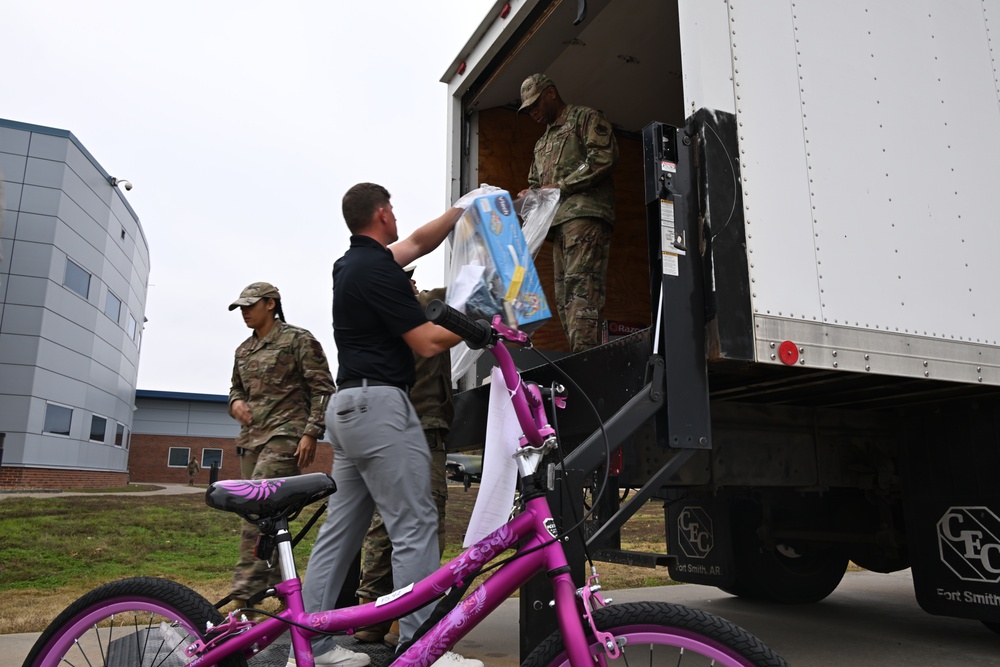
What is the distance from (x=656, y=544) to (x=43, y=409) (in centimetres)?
2156

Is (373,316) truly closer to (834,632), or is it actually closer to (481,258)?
(481,258)

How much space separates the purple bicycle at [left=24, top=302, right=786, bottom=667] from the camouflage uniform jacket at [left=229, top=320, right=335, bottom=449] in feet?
6.77

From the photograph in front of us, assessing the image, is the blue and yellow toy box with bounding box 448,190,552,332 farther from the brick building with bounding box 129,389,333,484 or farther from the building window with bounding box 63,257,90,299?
the brick building with bounding box 129,389,333,484

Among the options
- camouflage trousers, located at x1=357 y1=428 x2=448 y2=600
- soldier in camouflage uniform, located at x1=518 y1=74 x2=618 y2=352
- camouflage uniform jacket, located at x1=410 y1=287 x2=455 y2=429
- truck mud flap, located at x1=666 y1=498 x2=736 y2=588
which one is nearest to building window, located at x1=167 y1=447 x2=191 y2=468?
truck mud flap, located at x1=666 y1=498 x2=736 y2=588

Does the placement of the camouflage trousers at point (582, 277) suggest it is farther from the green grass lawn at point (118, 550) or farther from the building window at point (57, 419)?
the building window at point (57, 419)

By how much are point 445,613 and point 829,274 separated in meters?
1.79

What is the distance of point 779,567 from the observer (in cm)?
532

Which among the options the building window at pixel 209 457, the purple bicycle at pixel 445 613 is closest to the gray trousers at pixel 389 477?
the purple bicycle at pixel 445 613

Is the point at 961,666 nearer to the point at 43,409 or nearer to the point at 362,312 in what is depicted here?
the point at 362,312

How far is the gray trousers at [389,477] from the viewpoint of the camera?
254cm

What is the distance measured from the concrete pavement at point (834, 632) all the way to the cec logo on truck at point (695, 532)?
0.51 m

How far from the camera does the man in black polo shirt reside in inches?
101

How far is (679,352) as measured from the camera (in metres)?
2.71

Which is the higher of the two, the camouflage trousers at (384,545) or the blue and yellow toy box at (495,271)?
the blue and yellow toy box at (495,271)
